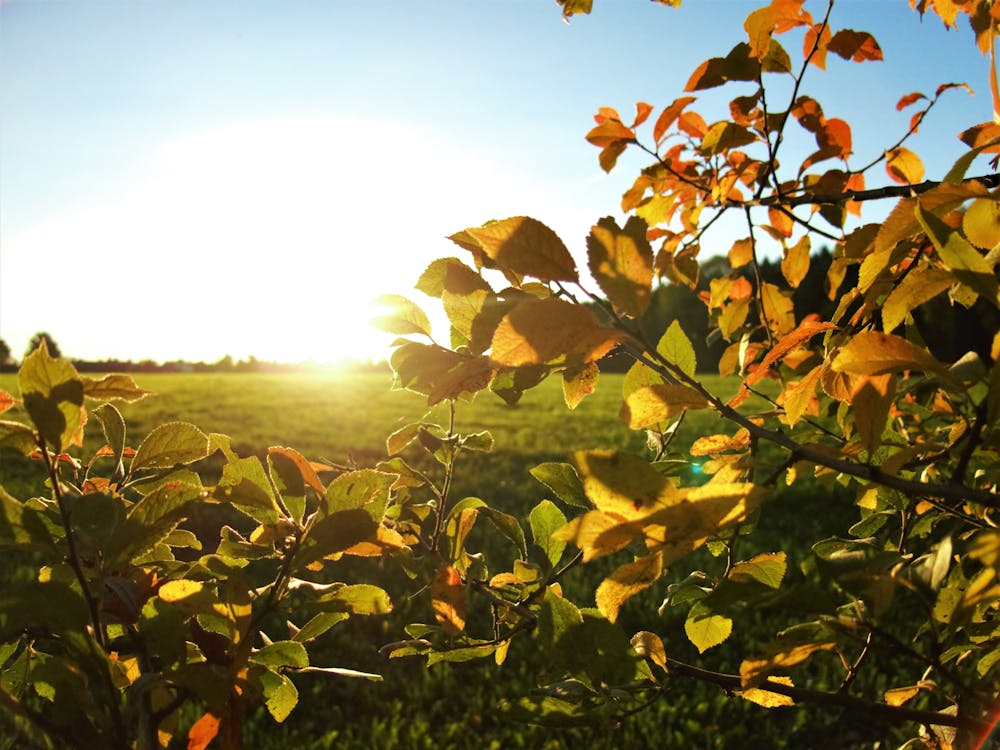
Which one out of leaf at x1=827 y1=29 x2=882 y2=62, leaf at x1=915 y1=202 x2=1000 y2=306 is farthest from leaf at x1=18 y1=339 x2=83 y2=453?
leaf at x1=827 y1=29 x2=882 y2=62

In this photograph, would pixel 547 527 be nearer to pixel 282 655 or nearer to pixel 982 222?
pixel 282 655

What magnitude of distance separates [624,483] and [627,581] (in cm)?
18

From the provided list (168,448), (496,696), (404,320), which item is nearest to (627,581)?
(404,320)

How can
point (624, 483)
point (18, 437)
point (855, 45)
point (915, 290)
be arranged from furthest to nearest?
point (855, 45)
point (915, 290)
point (18, 437)
point (624, 483)

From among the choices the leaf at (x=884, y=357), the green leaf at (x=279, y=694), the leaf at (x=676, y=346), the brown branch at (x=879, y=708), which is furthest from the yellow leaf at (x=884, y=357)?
the green leaf at (x=279, y=694)

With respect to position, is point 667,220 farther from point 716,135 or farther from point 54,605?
point 54,605

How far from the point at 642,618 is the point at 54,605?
4.34m

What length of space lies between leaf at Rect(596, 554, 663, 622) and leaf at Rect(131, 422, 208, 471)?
0.51 meters

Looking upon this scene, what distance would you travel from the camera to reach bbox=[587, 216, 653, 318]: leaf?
624mm

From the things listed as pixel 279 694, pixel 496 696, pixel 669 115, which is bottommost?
pixel 496 696

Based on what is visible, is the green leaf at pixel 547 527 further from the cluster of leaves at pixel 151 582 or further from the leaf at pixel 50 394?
the leaf at pixel 50 394

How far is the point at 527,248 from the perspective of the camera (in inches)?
24.5

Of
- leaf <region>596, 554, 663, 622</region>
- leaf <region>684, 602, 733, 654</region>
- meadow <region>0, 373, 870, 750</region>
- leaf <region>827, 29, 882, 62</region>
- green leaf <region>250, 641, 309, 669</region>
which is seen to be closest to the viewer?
leaf <region>596, 554, 663, 622</region>

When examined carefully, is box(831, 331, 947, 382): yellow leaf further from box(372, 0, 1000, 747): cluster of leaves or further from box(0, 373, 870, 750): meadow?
box(0, 373, 870, 750): meadow
